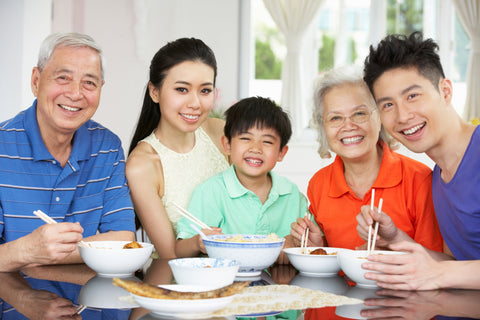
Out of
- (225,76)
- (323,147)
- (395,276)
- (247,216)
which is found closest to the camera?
(395,276)

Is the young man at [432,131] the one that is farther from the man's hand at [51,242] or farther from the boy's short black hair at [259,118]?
the man's hand at [51,242]

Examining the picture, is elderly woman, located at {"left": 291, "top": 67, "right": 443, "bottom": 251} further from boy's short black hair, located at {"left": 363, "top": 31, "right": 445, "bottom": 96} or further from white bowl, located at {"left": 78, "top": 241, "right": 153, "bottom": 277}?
white bowl, located at {"left": 78, "top": 241, "right": 153, "bottom": 277}

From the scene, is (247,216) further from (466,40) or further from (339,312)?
(466,40)

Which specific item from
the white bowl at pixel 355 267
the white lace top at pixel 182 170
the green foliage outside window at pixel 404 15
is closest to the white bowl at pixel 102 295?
the white bowl at pixel 355 267

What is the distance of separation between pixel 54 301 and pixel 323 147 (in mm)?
1439

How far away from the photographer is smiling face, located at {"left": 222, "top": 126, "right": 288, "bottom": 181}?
7.18 ft

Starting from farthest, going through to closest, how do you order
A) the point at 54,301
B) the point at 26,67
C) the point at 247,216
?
the point at 26,67
the point at 247,216
the point at 54,301

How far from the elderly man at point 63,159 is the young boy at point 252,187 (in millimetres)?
313

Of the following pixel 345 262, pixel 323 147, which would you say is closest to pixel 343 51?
pixel 323 147

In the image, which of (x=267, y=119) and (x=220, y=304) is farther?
(x=267, y=119)

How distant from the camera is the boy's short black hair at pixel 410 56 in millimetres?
1725

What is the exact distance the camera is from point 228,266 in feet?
4.11

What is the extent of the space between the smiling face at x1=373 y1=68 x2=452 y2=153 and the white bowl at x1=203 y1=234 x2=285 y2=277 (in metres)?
0.55

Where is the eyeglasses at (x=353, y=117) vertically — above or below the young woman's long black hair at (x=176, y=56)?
below
